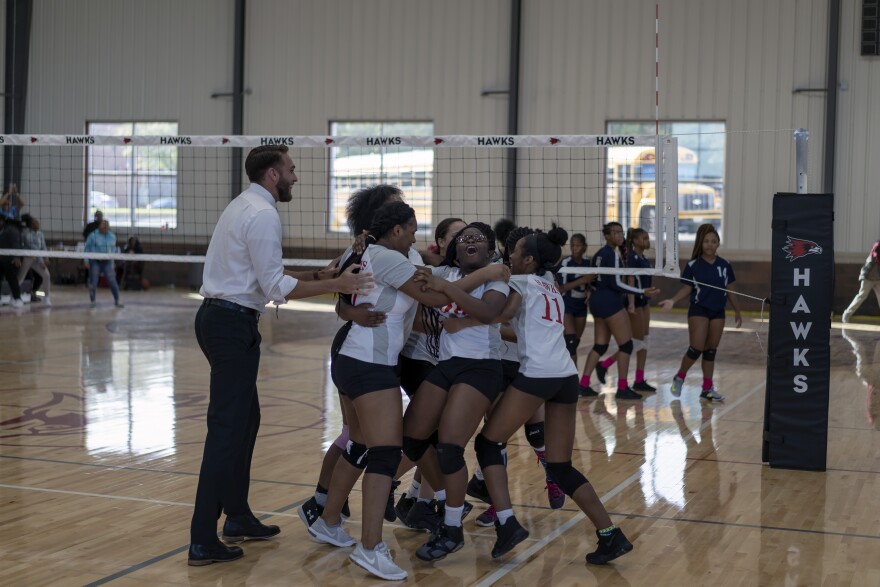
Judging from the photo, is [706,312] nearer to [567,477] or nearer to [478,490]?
[478,490]

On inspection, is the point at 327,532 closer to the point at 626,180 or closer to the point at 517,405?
the point at 517,405

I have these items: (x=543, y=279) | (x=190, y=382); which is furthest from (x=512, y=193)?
(x=543, y=279)

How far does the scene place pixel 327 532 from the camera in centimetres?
461

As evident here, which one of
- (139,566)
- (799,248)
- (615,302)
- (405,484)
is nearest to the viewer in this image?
(139,566)

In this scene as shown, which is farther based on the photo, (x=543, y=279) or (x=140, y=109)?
(x=140, y=109)

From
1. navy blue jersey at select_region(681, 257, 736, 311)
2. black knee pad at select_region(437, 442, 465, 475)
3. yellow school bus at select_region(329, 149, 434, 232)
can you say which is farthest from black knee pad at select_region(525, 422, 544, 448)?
yellow school bus at select_region(329, 149, 434, 232)

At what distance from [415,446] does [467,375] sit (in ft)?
1.27

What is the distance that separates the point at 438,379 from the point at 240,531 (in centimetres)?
117

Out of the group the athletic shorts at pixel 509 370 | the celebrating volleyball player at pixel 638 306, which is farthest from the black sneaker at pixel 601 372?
the athletic shorts at pixel 509 370

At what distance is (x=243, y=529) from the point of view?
185 inches

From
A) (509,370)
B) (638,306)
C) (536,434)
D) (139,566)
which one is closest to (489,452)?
(509,370)

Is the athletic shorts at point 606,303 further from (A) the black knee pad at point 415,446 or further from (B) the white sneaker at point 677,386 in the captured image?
(A) the black knee pad at point 415,446

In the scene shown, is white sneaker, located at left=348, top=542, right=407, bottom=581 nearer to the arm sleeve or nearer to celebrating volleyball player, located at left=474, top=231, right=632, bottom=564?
celebrating volleyball player, located at left=474, top=231, right=632, bottom=564

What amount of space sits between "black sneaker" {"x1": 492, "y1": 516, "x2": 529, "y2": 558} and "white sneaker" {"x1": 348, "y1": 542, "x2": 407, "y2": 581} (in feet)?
1.55
